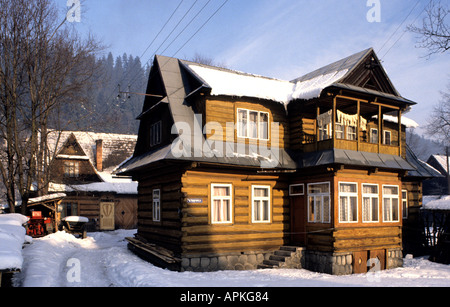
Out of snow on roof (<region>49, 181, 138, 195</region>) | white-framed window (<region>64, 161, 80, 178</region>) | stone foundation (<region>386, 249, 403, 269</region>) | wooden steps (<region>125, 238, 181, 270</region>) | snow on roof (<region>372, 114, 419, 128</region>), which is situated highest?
snow on roof (<region>372, 114, 419, 128</region>)

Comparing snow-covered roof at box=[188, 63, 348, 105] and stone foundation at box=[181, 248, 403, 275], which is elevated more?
snow-covered roof at box=[188, 63, 348, 105]

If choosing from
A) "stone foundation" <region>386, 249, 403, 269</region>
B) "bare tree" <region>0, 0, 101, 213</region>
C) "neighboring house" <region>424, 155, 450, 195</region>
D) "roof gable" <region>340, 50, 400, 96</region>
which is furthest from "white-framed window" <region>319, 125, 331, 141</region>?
"neighboring house" <region>424, 155, 450, 195</region>

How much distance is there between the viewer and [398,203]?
20250 mm

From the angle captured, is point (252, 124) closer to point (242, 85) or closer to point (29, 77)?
point (242, 85)

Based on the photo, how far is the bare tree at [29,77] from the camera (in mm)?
23453

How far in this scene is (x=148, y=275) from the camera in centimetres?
1441

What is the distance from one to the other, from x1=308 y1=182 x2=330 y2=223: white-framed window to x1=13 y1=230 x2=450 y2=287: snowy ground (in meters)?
2.44

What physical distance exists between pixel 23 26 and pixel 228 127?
15.1m

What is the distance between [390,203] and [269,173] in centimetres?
632

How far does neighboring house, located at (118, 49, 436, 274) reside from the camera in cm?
1703

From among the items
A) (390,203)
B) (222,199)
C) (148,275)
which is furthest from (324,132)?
(148,275)

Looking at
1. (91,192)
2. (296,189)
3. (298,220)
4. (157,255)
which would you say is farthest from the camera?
(91,192)

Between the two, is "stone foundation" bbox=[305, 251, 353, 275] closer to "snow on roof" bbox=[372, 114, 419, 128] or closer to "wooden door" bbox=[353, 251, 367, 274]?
"wooden door" bbox=[353, 251, 367, 274]
